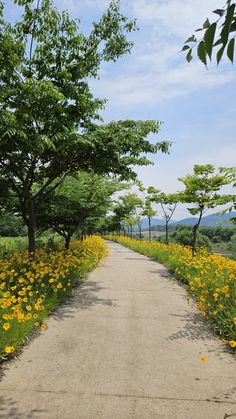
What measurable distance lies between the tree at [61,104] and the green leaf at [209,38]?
18.9 feet

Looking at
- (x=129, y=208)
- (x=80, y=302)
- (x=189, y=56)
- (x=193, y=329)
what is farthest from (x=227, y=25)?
(x=129, y=208)

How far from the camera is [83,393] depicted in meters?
3.46

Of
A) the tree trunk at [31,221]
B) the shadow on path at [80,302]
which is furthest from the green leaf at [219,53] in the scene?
the tree trunk at [31,221]

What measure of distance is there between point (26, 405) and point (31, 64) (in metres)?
7.73

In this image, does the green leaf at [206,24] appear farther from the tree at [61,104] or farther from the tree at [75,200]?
the tree at [75,200]

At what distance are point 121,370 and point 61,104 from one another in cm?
624

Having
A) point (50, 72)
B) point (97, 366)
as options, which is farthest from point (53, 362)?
point (50, 72)

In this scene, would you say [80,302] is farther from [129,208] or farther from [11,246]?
[129,208]

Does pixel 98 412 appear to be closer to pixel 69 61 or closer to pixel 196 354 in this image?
pixel 196 354

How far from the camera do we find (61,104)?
8062 millimetres

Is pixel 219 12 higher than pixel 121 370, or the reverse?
pixel 219 12

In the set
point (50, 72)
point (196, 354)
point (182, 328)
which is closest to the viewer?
point (196, 354)

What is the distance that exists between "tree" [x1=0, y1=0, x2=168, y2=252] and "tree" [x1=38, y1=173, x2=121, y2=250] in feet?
7.66

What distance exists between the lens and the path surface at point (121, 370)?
3.21 metres
